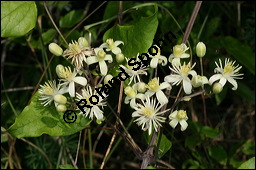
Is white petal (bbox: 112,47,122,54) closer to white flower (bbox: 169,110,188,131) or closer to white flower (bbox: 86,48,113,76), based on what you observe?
white flower (bbox: 86,48,113,76)

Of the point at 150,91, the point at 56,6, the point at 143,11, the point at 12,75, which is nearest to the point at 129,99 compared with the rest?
the point at 150,91

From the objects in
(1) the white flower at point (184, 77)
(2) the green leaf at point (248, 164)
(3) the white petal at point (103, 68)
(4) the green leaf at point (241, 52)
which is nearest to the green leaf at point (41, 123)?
(3) the white petal at point (103, 68)

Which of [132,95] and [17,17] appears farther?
Answer: [17,17]

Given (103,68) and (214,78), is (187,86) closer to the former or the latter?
(214,78)

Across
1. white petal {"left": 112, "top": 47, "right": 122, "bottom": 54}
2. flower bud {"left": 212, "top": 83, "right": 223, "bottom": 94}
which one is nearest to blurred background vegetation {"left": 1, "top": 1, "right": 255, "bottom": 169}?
white petal {"left": 112, "top": 47, "right": 122, "bottom": 54}

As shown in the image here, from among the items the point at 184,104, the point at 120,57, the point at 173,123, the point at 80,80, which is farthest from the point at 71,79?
the point at 184,104

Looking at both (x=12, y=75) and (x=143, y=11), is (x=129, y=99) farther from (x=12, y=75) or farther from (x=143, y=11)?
(x=12, y=75)

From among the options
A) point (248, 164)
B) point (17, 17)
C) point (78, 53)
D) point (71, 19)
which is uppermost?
point (71, 19)
